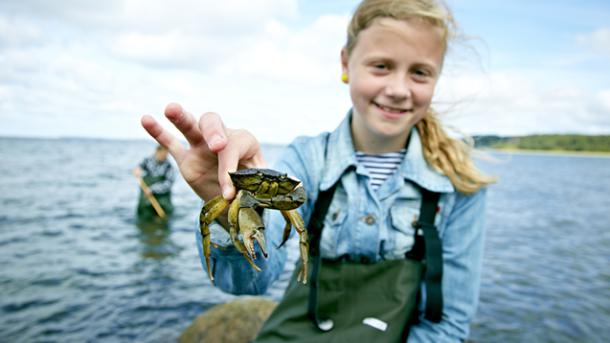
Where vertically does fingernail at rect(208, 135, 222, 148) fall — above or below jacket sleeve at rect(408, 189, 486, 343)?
above

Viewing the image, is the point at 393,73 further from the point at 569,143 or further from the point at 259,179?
the point at 569,143

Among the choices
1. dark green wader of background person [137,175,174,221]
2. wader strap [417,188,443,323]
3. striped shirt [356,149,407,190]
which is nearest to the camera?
wader strap [417,188,443,323]

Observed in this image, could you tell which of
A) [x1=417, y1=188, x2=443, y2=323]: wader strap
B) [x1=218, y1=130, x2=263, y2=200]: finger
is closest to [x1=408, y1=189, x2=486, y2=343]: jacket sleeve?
[x1=417, y1=188, x2=443, y2=323]: wader strap

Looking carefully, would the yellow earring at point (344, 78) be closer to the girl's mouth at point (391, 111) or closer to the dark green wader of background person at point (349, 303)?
the girl's mouth at point (391, 111)

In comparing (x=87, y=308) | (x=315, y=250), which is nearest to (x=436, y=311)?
(x=315, y=250)

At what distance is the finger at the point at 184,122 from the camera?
1755mm

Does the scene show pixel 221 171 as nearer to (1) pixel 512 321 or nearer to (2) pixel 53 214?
(1) pixel 512 321

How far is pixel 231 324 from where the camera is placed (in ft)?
20.0

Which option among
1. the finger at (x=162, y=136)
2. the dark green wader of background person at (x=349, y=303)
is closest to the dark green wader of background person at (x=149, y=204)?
the dark green wader of background person at (x=349, y=303)

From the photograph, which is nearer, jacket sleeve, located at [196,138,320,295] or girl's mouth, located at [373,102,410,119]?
jacket sleeve, located at [196,138,320,295]

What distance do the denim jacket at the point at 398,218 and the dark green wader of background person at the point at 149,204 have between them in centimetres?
1126

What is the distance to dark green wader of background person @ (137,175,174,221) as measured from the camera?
13555 mm

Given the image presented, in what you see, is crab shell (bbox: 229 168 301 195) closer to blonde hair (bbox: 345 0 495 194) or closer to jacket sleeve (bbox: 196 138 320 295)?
jacket sleeve (bbox: 196 138 320 295)

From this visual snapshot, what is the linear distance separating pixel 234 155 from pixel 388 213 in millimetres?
1719
